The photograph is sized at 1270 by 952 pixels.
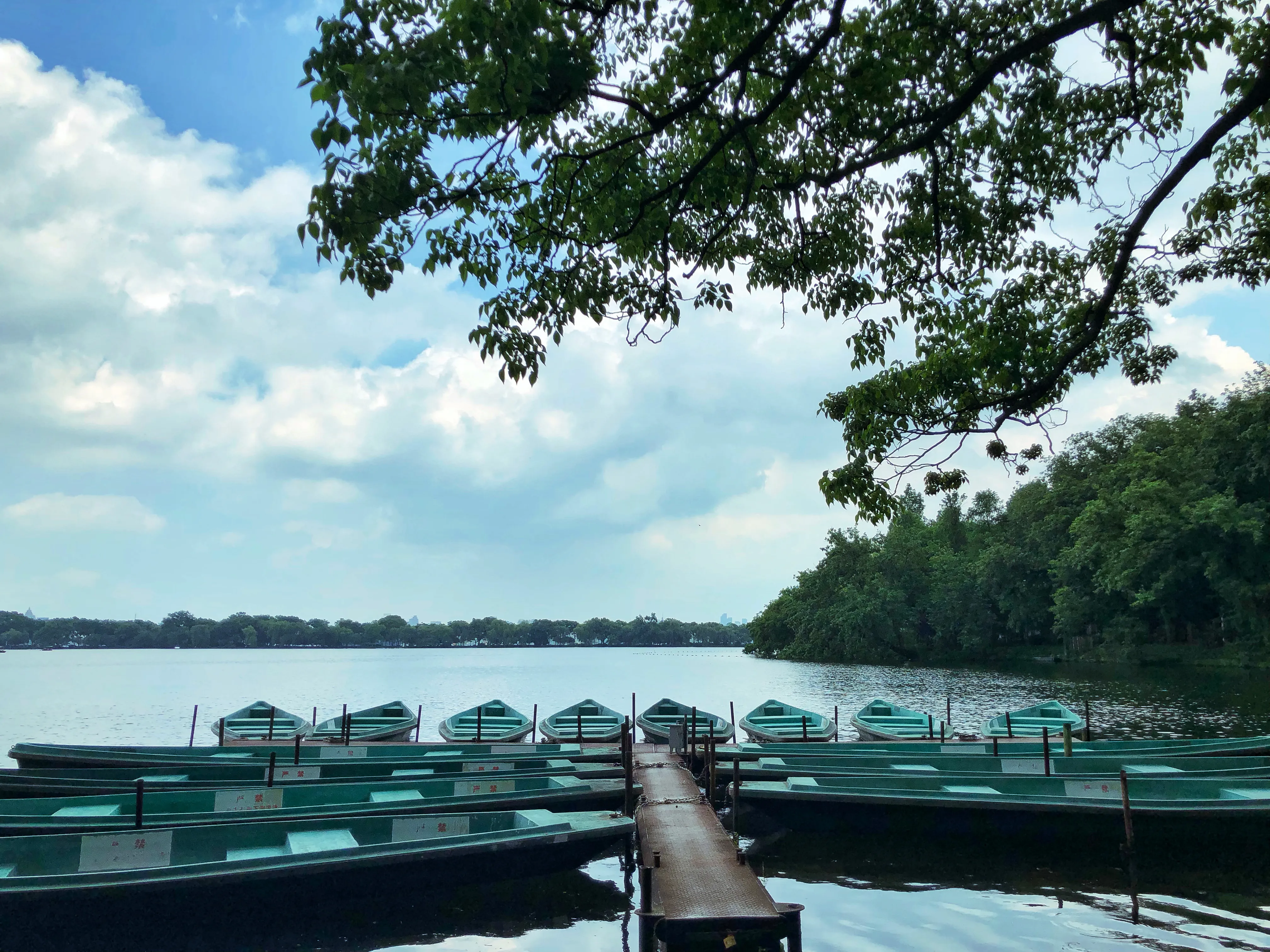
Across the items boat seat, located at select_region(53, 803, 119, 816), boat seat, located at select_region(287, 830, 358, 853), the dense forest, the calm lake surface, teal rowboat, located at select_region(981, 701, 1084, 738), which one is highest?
the dense forest

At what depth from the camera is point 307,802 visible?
1288 cm

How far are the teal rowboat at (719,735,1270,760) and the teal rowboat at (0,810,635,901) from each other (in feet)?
21.4

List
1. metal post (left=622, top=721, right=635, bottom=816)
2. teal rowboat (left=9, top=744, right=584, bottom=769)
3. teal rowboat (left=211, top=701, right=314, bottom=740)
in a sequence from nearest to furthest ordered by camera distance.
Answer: metal post (left=622, top=721, right=635, bottom=816)
teal rowboat (left=9, top=744, right=584, bottom=769)
teal rowboat (left=211, top=701, right=314, bottom=740)

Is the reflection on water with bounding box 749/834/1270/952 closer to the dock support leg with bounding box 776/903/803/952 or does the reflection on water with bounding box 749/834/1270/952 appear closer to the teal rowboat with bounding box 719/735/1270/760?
the dock support leg with bounding box 776/903/803/952

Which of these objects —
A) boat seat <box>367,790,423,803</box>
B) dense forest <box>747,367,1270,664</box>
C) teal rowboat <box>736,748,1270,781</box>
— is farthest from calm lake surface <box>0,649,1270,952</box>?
dense forest <box>747,367,1270,664</box>

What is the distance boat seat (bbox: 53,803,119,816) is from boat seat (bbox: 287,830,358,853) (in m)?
2.69

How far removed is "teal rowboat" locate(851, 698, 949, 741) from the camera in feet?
69.1

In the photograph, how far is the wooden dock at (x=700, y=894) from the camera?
8016 mm

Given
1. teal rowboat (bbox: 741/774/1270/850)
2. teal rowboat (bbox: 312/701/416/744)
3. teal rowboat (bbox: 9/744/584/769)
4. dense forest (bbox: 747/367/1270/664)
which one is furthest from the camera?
dense forest (bbox: 747/367/1270/664)

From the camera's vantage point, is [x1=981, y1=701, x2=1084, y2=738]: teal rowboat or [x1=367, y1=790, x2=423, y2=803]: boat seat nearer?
[x1=367, y1=790, x2=423, y2=803]: boat seat

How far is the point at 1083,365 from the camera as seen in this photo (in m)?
8.38

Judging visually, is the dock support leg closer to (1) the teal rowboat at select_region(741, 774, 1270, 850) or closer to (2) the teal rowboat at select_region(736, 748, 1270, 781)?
(1) the teal rowboat at select_region(741, 774, 1270, 850)

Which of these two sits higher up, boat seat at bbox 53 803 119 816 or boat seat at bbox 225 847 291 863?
boat seat at bbox 53 803 119 816

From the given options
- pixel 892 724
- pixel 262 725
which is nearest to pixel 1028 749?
pixel 892 724
